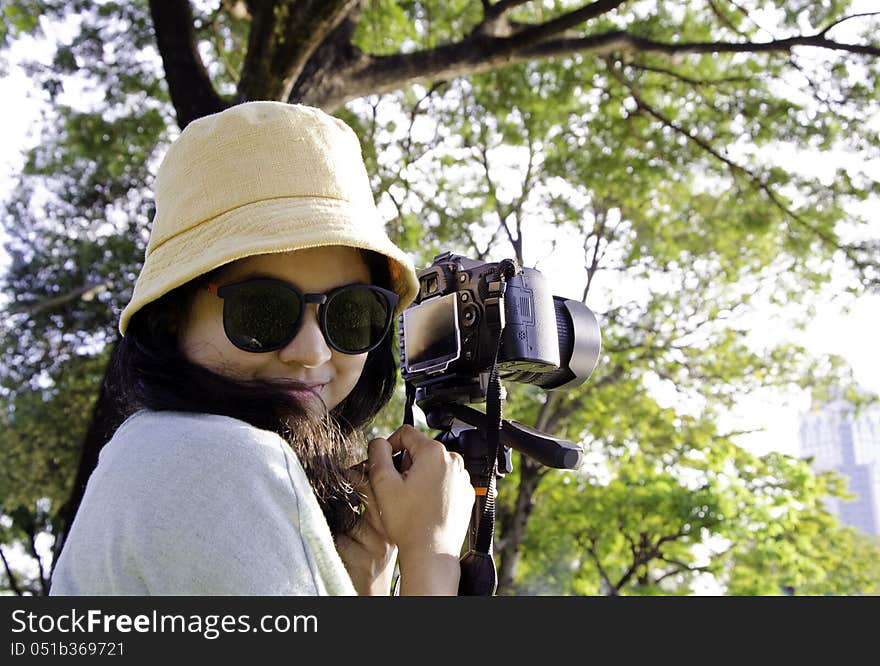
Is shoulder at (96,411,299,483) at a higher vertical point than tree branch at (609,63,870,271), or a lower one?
lower

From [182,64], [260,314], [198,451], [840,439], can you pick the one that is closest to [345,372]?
[260,314]

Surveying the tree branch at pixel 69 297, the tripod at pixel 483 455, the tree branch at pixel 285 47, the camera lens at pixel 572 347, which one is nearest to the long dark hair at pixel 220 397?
the tripod at pixel 483 455

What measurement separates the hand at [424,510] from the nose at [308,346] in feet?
0.54

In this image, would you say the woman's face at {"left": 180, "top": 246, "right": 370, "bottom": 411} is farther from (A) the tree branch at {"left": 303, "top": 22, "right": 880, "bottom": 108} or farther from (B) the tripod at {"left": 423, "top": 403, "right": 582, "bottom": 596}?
(A) the tree branch at {"left": 303, "top": 22, "right": 880, "bottom": 108}

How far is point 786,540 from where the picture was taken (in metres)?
→ 9.78

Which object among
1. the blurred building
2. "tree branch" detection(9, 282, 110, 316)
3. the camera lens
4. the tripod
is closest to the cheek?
the tripod

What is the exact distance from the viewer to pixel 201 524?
0.84 m

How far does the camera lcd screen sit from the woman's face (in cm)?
42

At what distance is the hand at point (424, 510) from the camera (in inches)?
44.2

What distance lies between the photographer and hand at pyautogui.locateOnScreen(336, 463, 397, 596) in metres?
1.21

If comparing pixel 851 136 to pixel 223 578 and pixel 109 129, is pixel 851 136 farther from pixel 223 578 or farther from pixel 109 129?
pixel 223 578

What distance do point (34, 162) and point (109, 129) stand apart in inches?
63.8

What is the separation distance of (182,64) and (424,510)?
163 inches
